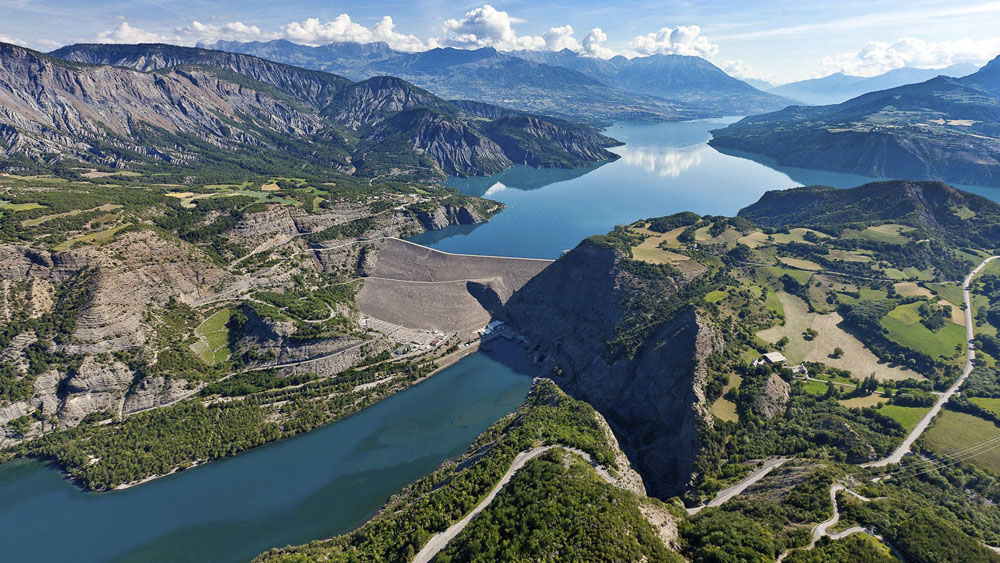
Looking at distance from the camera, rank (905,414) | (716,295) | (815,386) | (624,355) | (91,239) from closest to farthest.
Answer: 1. (905,414)
2. (815,386)
3. (624,355)
4. (716,295)
5. (91,239)

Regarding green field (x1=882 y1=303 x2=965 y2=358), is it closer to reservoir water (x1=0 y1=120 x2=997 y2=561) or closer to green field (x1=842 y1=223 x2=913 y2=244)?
green field (x1=842 y1=223 x2=913 y2=244)

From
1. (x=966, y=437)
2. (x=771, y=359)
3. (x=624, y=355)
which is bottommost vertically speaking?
(x=966, y=437)

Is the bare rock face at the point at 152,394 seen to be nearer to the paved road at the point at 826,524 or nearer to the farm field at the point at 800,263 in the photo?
the paved road at the point at 826,524

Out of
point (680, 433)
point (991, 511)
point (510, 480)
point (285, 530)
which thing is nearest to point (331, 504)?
point (285, 530)

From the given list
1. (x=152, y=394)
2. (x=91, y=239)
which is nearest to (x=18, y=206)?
(x=91, y=239)

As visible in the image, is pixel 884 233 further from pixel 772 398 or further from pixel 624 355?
pixel 624 355

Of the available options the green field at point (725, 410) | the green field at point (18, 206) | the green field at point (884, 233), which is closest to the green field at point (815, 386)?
the green field at point (725, 410)
